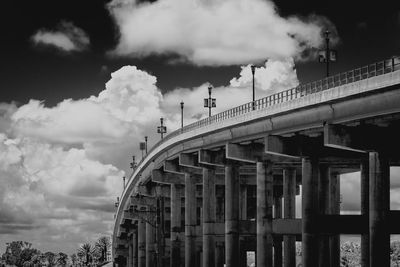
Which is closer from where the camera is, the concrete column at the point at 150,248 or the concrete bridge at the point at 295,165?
the concrete bridge at the point at 295,165

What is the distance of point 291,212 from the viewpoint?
97.3 metres

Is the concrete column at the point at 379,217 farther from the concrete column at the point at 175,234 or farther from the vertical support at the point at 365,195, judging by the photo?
the concrete column at the point at 175,234

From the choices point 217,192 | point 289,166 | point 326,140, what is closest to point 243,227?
point 289,166

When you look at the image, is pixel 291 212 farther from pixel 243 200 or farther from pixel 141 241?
pixel 141 241

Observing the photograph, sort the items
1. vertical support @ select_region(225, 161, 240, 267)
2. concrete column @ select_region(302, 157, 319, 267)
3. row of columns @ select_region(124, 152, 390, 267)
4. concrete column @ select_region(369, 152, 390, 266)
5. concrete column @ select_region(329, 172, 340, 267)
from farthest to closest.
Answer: concrete column @ select_region(329, 172, 340, 267) → vertical support @ select_region(225, 161, 240, 267) → concrete column @ select_region(302, 157, 319, 267) → row of columns @ select_region(124, 152, 390, 267) → concrete column @ select_region(369, 152, 390, 266)

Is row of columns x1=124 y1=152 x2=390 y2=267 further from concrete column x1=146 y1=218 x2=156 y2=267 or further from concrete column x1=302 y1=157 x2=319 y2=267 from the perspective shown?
concrete column x1=146 y1=218 x2=156 y2=267

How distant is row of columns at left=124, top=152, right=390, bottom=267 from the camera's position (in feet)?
189

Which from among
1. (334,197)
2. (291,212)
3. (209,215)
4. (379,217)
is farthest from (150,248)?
(379,217)

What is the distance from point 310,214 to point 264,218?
29.1ft

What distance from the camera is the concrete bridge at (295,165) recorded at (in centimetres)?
5744

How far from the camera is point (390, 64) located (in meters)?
50.3

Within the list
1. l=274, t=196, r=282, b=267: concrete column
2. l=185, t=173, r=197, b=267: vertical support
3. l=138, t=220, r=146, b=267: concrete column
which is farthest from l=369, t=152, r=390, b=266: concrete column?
l=138, t=220, r=146, b=267: concrete column

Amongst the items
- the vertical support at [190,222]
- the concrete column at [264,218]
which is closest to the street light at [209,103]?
the vertical support at [190,222]

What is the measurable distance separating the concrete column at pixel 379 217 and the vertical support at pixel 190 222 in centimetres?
3966
